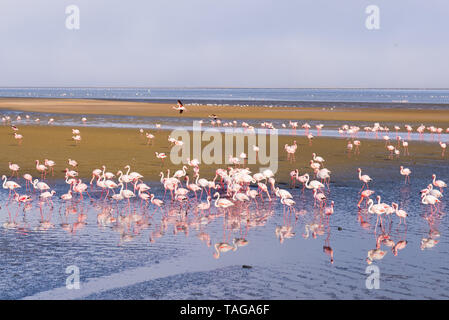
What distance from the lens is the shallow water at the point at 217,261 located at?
10203mm

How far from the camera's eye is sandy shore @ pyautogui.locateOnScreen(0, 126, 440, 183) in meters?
23.8

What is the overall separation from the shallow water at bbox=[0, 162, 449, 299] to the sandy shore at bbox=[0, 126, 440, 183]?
710 centimetres

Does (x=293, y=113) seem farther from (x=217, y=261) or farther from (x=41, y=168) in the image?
(x=217, y=261)

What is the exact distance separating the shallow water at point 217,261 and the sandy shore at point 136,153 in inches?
280

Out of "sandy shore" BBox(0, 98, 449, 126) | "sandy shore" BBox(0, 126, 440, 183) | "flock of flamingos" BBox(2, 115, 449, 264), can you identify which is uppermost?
"sandy shore" BBox(0, 98, 449, 126)

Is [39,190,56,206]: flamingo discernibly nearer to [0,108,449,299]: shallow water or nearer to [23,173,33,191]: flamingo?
[0,108,449,299]: shallow water

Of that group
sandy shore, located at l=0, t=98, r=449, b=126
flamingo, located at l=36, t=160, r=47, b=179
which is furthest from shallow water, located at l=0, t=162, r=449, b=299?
sandy shore, located at l=0, t=98, r=449, b=126

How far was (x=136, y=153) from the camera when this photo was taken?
28578 millimetres

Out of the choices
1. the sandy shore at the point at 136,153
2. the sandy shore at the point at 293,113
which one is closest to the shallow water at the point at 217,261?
the sandy shore at the point at 136,153

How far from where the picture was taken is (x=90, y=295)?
10.0m

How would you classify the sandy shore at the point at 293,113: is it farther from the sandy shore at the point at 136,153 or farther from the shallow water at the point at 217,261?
the shallow water at the point at 217,261
